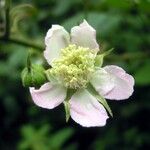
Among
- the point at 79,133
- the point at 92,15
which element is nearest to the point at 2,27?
the point at 92,15

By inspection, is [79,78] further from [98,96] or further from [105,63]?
[105,63]

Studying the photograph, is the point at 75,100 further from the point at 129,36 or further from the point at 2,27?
the point at 129,36

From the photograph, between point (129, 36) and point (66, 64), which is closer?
point (66, 64)

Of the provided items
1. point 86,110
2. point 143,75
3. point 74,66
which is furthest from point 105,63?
point 86,110

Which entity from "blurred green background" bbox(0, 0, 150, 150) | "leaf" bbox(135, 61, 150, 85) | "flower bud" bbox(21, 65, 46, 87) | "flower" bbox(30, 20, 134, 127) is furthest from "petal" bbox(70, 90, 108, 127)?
"leaf" bbox(135, 61, 150, 85)

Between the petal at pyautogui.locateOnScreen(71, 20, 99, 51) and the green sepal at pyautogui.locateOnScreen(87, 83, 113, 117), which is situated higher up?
the petal at pyautogui.locateOnScreen(71, 20, 99, 51)

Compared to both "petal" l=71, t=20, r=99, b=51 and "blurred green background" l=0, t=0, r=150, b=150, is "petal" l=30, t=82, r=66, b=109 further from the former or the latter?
"blurred green background" l=0, t=0, r=150, b=150

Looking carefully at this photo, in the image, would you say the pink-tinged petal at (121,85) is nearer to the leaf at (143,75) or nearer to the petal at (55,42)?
the petal at (55,42)
